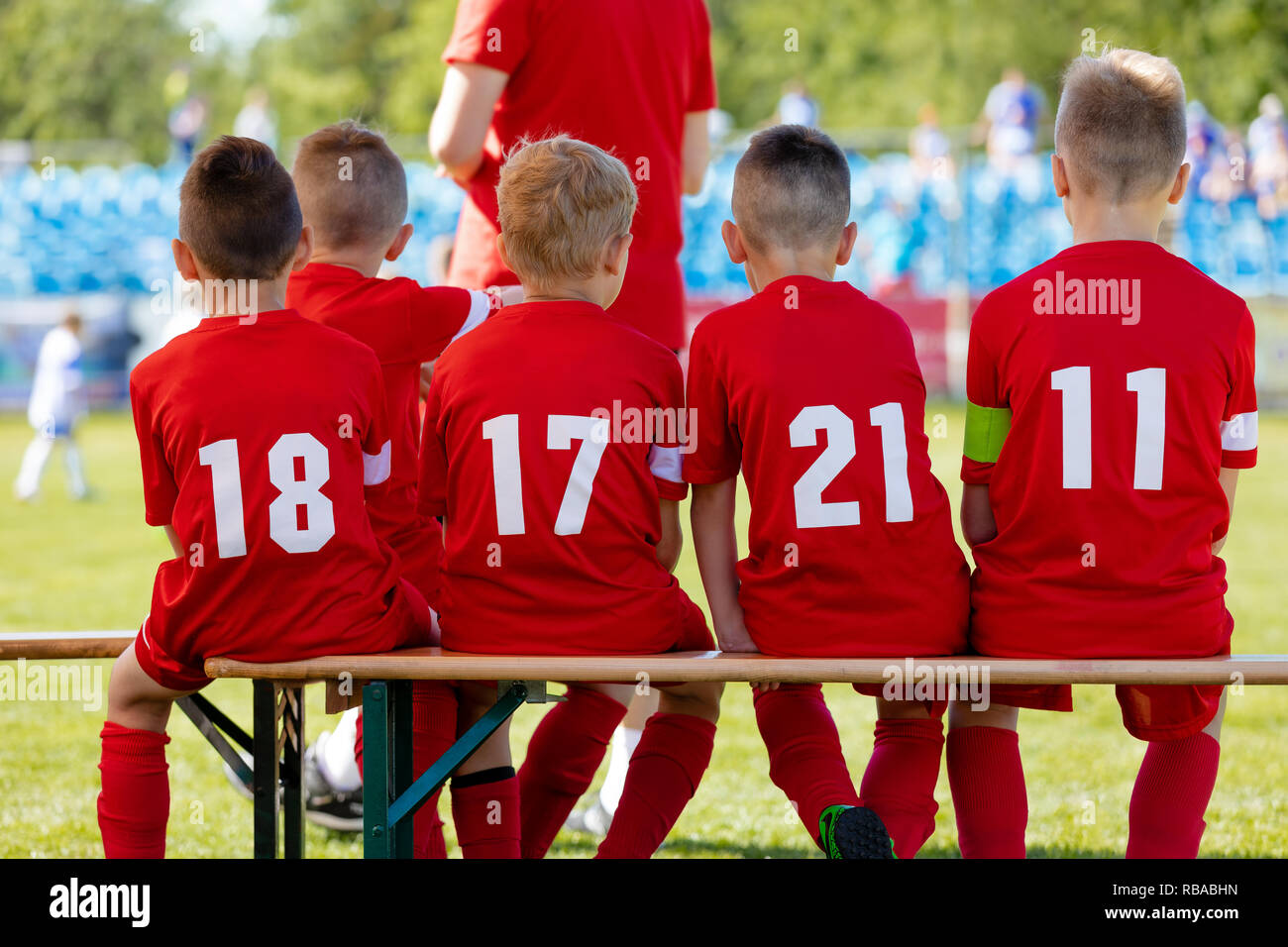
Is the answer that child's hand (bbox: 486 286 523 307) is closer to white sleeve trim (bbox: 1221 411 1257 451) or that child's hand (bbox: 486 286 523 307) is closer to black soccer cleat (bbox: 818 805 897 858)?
black soccer cleat (bbox: 818 805 897 858)

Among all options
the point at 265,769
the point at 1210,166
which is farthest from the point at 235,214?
the point at 1210,166

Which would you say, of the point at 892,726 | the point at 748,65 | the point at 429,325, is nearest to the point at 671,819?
the point at 892,726

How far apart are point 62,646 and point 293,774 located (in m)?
0.56

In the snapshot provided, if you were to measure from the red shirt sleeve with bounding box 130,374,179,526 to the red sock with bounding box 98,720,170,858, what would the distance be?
17.3 inches

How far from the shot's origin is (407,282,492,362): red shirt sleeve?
10.5 ft

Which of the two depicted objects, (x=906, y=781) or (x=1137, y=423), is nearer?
(x=1137, y=423)

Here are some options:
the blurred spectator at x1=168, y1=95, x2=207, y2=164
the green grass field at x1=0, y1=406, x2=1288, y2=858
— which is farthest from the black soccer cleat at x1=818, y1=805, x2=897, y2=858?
the blurred spectator at x1=168, y1=95, x2=207, y2=164

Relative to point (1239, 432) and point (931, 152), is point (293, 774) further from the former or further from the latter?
point (931, 152)

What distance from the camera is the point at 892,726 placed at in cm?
290

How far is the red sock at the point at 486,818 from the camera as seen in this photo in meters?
2.94

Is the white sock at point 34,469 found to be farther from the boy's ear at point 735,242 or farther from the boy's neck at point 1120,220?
the boy's neck at point 1120,220

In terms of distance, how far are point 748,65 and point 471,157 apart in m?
33.2

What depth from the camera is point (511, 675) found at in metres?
2.61
